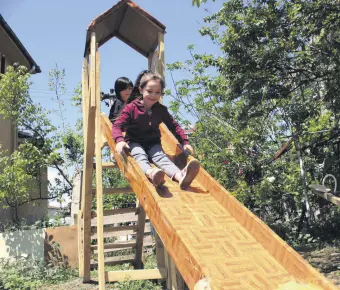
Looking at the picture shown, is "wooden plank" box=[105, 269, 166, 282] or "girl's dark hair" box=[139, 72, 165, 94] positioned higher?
"girl's dark hair" box=[139, 72, 165, 94]

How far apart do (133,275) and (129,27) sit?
11.9 feet

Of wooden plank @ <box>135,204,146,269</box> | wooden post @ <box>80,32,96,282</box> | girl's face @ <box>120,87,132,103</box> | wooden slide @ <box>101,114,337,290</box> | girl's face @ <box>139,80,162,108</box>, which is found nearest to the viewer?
wooden slide @ <box>101,114,337,290</box>

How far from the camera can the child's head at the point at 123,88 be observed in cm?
587

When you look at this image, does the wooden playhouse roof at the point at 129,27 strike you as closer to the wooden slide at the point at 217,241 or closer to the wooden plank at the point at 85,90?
the wooden plank at the point at 85,90

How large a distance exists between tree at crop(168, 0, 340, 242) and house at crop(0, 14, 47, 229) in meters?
5.77

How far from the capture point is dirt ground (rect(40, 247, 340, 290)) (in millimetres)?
6247

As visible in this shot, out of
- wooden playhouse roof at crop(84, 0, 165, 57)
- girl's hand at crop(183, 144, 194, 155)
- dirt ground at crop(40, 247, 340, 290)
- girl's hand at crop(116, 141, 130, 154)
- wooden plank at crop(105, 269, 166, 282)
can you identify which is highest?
wooden playhouse roof at crop(84, 0, 165, 57)

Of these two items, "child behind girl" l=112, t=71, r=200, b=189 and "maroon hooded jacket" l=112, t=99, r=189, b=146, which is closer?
"child behind girl" l=112, t=71, r=200, b=189

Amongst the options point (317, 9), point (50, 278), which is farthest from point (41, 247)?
point (317, 9)

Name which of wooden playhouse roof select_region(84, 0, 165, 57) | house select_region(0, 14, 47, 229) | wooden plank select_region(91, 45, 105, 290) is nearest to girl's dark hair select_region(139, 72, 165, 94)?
wooden plank select_region(91, 45, 105, 290)

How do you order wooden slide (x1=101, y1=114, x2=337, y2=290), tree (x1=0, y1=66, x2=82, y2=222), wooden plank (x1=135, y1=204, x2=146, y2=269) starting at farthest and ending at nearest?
1. tree (x1=0, y1=66, x2=82, y2=222)
2. wooden plank (x1=135, y1=204, x2=146, y2=269)
3. wooden slide (x1=101, y1=114, x2=337, y2=290)

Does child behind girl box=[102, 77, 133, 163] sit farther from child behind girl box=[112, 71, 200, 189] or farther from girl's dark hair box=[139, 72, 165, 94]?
girl's dark hair box=[139, 72, 165, 94]

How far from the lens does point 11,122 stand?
39.2ft

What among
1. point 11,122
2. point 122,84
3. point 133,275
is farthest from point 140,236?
point 11,122
